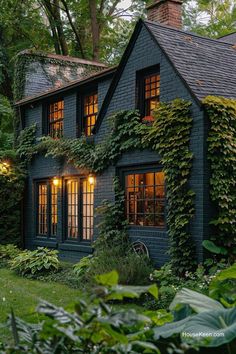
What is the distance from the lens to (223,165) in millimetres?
9773

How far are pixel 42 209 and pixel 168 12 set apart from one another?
7.05 m

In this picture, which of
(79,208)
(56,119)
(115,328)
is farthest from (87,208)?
(115,328)

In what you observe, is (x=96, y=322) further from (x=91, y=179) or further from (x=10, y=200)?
(x=10, y=200)

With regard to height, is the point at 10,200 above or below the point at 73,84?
below

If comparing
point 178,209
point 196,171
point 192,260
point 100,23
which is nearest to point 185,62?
point 196,171

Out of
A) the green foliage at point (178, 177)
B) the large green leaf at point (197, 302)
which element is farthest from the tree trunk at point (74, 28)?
the large green leaf at point (197, 302)

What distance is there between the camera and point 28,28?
24.2 m

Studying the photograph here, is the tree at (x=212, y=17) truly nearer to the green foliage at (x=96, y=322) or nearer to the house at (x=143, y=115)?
the house at (x=143, y=115)

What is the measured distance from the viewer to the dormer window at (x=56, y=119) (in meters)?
15.5

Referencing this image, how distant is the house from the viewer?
1043cm

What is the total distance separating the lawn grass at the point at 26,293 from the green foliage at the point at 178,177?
216 centimetres

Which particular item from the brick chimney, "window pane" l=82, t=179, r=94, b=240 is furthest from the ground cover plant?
the brick chimney

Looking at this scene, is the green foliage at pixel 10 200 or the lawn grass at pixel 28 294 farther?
the green foliage at pixel 10 200

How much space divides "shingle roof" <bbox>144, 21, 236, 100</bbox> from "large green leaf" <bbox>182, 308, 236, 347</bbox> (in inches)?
317
